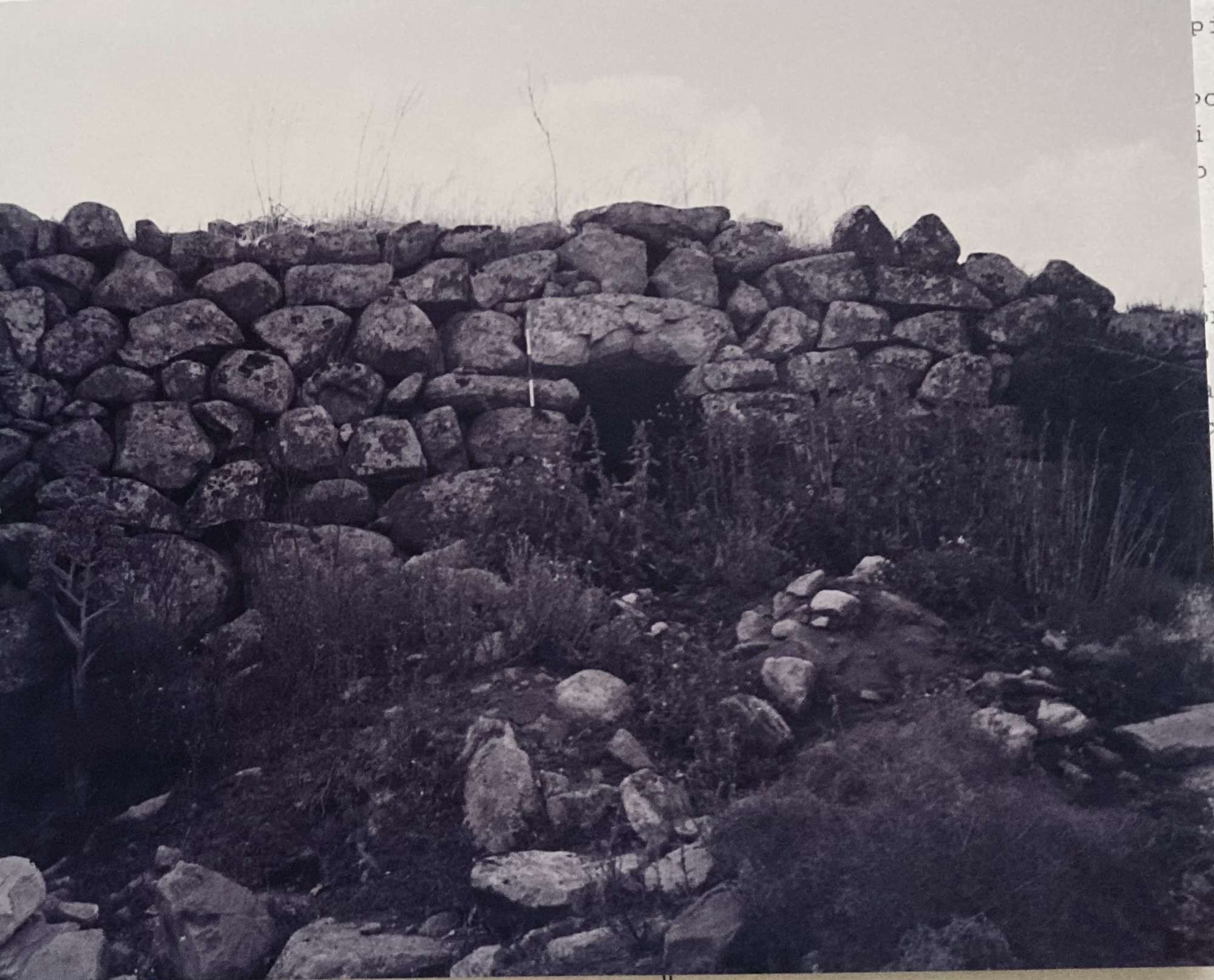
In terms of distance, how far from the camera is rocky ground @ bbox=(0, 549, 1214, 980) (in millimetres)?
3848

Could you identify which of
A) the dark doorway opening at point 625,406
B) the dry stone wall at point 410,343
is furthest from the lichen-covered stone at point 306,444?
the dark doorway opening at point 625,406

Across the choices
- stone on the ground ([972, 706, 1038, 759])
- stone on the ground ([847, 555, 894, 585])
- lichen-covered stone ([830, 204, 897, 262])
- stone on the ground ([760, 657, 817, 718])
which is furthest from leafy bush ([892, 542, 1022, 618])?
lichen-covered stone ([830, 204, 897, 262])

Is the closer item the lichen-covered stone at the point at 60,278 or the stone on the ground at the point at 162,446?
the stone on the ground at the point at 162,446

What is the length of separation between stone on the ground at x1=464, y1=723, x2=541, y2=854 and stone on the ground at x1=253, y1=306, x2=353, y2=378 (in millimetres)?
1734

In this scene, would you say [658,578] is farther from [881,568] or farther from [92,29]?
[92,29]

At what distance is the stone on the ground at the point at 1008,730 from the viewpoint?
399cm

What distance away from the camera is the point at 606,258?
483 cm

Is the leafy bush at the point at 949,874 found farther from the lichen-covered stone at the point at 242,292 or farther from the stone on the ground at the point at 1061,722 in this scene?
the lichen-covered stone at the point at 242,292

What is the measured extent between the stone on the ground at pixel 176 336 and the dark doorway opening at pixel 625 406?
4.77 feet

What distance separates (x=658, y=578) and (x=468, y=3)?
2413 millimetres

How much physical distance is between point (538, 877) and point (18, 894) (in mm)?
1857

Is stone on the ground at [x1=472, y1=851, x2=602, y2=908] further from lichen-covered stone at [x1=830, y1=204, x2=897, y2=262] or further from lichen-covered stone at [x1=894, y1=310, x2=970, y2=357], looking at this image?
lichen-covered stone at [x1=830, y1=204, x2=897, y2=262]

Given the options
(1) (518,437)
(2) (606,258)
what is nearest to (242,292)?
(1) (518,437)

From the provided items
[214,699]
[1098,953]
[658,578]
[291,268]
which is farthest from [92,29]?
[1098,953]
